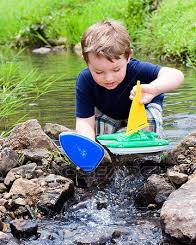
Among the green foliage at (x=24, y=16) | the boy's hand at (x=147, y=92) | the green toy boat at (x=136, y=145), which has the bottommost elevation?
the green foliage at (x=24, y=16)

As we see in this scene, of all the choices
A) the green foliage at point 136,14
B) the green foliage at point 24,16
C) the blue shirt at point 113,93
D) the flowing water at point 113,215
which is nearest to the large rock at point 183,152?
the flowing water at point 113,215

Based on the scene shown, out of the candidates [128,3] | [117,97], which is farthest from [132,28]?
[117,97]

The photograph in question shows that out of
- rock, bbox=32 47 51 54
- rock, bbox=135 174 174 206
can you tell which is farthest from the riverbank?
rock, bbox=135 174 174 206

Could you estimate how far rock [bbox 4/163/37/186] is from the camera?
3318 mm

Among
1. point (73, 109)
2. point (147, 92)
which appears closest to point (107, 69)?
point (147, 92)

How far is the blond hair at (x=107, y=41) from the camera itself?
3.32 m

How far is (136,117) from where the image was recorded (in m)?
3.43

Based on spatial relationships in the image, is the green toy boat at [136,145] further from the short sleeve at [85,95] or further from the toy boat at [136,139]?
the short sleeve at [85,95]

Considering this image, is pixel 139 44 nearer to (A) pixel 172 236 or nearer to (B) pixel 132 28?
(B) pixel 132 28

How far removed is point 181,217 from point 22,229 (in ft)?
2.44

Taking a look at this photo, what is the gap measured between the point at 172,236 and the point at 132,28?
8303 millimetres

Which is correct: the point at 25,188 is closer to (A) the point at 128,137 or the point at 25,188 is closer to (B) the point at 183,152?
(A) the point at 128,137

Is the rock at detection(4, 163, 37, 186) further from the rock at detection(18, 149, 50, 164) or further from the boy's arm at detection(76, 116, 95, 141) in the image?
the boy's arm at detection(76, 116, 95, 141)

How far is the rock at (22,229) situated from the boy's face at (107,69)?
1.03 meters
